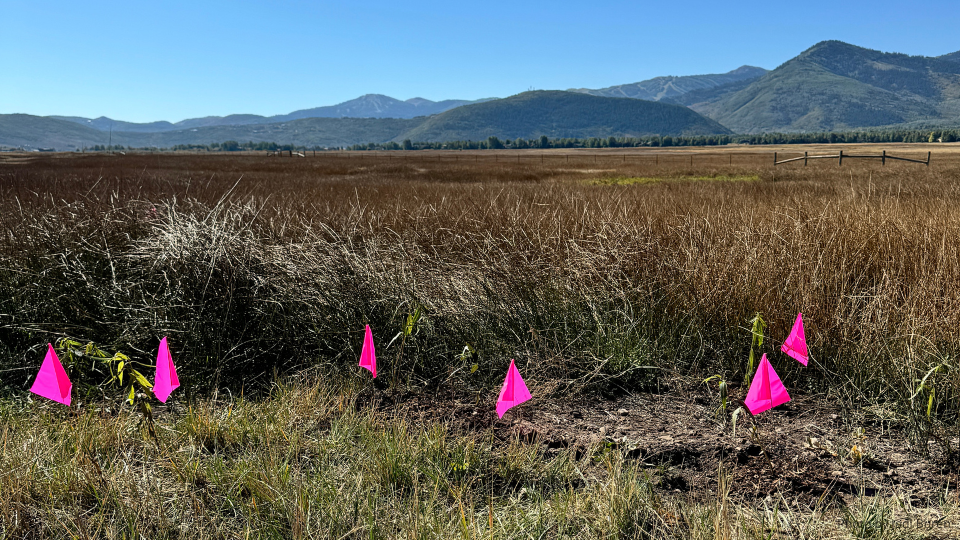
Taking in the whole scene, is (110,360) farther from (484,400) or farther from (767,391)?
(767,391)

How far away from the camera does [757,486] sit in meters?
2.49

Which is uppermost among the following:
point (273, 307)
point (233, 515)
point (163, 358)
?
point (163, 358)

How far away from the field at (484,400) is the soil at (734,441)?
16mm

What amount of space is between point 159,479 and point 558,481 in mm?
1764

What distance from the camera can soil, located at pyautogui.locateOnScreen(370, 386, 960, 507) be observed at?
2.48 metres

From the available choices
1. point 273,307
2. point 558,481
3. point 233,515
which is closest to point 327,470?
point 233,515

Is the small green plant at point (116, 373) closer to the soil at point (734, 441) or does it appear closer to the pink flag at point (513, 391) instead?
the soil at point (734, 441)

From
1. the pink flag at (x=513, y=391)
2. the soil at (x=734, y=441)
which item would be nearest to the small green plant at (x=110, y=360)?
the soil at (x=734, y=441)

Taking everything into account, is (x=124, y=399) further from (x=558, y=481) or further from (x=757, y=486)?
(x=757, y=486)

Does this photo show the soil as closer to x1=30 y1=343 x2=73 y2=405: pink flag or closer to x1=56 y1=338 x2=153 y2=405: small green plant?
x1=56 y1=338 x2=153 y2=405: small green plant

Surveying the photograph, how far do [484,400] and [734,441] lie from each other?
1.43 meters

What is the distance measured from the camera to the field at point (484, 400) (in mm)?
2271

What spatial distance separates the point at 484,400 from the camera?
11.5 feet

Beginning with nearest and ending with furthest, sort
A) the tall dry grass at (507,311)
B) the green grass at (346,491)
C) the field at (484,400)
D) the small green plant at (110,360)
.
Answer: the green grass at (346,491), the field at (484,400), the small green plant at (110,360), the tall dry grass at (507,311)
